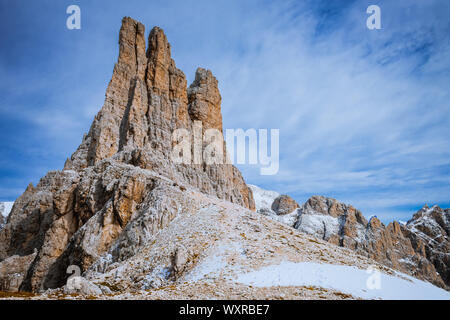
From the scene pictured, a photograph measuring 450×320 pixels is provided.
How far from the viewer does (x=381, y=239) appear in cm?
17100

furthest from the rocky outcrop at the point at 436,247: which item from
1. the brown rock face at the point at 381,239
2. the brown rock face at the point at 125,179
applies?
the brown rock face at the point at 125,179

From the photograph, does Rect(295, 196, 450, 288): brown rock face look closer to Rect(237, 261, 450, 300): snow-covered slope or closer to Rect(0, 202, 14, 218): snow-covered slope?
Rect(237, 261, 450, 300): snow-covered slope

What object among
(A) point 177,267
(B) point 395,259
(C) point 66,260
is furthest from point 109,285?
(B) point 395,259

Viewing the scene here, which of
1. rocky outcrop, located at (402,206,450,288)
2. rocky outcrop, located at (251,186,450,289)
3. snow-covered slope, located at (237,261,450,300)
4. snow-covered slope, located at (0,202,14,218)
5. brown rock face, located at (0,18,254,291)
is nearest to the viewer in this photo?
snow-covered slope, located at (237,261,450,300)

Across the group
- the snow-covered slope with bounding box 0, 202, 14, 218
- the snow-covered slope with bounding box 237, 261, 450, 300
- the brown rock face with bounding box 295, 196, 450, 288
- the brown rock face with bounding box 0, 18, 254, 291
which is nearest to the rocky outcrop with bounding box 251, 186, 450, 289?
the brown rock face with bounding box 295, 196, 450, 288

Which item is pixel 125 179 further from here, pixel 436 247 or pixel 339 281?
pixel 436 247

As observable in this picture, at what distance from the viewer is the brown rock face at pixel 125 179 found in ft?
104

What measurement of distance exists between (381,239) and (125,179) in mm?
186832

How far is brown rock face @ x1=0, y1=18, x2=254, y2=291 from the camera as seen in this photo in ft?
104

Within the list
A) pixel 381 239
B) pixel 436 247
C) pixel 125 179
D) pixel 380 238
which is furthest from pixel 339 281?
pixel 436 247

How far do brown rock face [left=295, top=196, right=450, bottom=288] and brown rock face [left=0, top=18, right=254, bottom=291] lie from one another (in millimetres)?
103982

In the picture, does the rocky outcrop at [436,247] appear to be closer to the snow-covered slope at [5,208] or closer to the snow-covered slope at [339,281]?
the snow-covered slope at [339,281]
